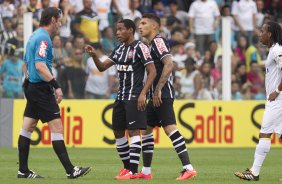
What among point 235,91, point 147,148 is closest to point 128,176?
point 147,148

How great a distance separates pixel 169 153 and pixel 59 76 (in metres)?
3.49

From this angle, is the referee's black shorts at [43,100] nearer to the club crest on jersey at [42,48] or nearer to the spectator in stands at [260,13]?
the club crest on jersey at [42,48]

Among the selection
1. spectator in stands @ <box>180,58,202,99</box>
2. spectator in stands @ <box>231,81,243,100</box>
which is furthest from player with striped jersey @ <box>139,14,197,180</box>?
spectator in stands @ <box>231,81,243,100</box>

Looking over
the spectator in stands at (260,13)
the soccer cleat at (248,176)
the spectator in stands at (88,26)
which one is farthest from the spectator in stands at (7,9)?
the soccer cleat at (248,176)

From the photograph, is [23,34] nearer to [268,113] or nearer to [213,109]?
[213,109]

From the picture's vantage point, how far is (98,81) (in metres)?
22.6

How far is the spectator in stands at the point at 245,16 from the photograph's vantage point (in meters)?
24.0

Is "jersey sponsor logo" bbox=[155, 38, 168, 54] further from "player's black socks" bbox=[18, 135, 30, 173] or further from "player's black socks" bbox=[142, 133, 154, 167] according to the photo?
"player's black socks" bbox=[18, 135, 30, 173]

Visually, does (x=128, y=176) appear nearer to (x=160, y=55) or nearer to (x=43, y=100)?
(x=43, y=100)

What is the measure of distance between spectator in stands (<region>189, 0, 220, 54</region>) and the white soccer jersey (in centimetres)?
985

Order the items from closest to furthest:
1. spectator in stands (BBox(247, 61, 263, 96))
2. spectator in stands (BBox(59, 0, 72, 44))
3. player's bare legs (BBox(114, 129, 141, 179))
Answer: player's bare legs (BBox(114, 129, 141, 179))
spectator in stands (BBox(59, 0, 72, 44))
spectator in stands (BBox(247, 61, 263, 96))

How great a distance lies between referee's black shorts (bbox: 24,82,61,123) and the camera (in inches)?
513

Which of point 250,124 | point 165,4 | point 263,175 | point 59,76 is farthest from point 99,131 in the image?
point 263,175

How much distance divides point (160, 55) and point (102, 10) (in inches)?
405
